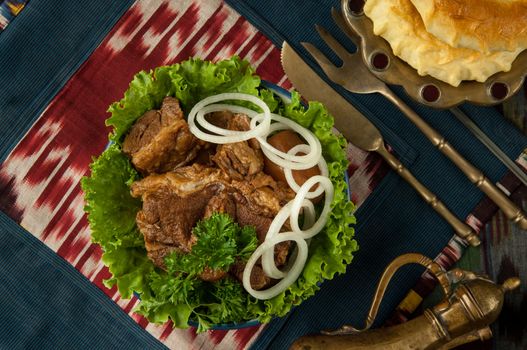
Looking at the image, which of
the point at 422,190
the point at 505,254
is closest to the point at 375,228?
the point at 422,190

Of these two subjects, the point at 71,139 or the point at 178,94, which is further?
the point at 71,139

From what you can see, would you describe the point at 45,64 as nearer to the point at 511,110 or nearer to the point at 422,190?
the point at 422,190

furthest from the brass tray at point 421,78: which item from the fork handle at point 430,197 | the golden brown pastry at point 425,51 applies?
the fork handle at point 430,197

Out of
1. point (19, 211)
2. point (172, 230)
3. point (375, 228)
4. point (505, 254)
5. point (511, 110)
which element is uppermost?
point (511, 110)

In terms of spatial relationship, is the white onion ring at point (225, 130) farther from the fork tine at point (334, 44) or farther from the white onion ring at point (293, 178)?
the fork tine at point (334, 44)

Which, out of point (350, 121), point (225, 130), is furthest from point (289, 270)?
point (350, 121)

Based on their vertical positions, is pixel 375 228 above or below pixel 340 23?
below
